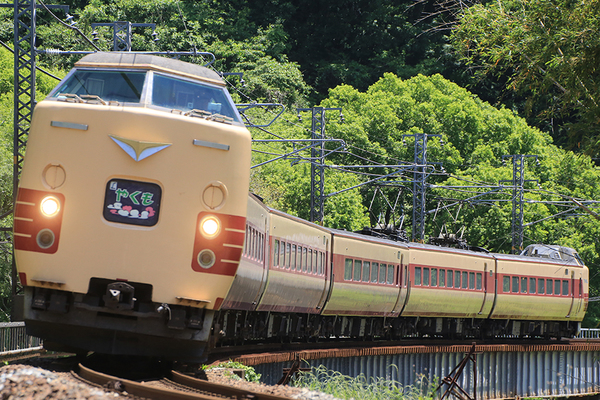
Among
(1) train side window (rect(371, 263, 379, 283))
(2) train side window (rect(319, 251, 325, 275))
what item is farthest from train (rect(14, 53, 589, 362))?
(1) train side window (rect(371, 263, 379, 283))

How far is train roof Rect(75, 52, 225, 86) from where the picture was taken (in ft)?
35.8

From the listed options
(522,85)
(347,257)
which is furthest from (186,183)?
(347,257)

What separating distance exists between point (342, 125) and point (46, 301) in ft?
161

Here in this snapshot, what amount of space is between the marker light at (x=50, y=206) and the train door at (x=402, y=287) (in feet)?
65.7

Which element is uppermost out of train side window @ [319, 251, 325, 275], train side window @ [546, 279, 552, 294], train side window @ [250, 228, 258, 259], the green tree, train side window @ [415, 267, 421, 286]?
the green tree

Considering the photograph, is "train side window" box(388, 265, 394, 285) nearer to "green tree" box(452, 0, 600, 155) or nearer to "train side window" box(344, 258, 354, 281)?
"train side window" box(344, 258, 354, 281)

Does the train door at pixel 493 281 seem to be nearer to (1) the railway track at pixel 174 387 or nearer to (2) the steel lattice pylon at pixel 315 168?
(2) the steel lattice pylon at pixel 315 168

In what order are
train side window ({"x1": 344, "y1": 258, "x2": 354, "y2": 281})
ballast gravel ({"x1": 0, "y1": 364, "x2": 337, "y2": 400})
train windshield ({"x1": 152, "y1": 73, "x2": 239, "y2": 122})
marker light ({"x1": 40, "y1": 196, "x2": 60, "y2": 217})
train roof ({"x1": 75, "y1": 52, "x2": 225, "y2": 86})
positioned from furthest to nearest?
train side window ({"x1": 344, "y1": 258, "x2": 354, "y2": 281}) → train roof ({"x1": 75, "y1": 52, "x2": 225, "y2": 86}) → train windshield ({"x1": 152, "y1": 73, "x2": 239, "y2": 122}) → marker light ({"x1": 40, "y1": 196, "x2": 60, "y2": 217}) → ballast gravel ({"x1": 0, "y1": 364, "x2": 337, "y2": 400})

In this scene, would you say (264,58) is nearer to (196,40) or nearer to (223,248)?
(196,40)

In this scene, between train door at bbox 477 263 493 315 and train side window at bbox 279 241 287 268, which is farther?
train door at bbox 477 263 493 315

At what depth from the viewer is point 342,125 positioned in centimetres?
5850

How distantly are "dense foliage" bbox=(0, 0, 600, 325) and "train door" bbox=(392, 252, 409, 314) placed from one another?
6541mm

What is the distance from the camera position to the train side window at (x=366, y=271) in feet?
87.8

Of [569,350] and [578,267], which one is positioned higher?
[578,267]
